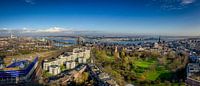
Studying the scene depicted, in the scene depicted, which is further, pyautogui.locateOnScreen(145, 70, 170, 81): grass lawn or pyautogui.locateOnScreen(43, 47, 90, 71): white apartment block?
pyautogui.locateOnScreen(43, 47, 90, 71): white apartment block

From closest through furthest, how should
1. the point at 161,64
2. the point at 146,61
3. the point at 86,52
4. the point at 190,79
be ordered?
the point at 190,79
the point at 161,64
the point at 146,61
the point at 86,52

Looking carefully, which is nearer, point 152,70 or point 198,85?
point 198,85

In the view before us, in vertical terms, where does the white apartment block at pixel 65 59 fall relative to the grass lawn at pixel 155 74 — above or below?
above

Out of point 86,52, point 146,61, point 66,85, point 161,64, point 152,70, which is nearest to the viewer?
point 66,85

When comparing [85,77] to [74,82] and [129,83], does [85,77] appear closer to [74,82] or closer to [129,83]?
[74,82]

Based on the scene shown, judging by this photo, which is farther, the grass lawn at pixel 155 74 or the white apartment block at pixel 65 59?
the white apartment block at pixel 65 59

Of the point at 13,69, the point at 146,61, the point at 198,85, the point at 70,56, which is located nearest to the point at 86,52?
the point at 70,56

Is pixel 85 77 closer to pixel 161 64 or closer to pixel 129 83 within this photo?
pixel 129 83

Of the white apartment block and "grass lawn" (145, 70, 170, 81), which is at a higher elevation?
the white apartment block

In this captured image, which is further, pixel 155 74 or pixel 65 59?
pixel 65 59

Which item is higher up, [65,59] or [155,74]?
[65,59]

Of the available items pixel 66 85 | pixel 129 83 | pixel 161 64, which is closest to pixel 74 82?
pixel 66 85
